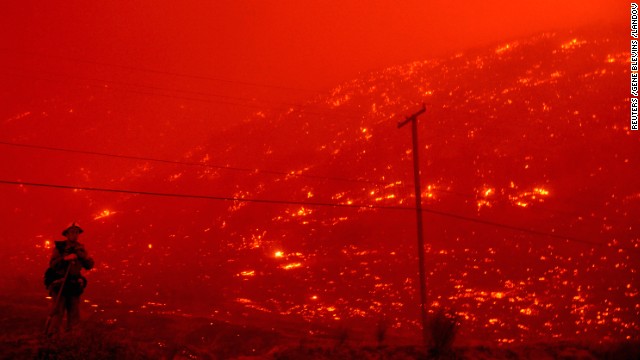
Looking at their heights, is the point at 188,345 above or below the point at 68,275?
below

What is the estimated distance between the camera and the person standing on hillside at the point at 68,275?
399 inches

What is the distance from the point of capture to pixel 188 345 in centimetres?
1255

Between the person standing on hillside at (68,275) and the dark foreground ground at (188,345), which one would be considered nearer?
the dark foreground ground at (188,345)

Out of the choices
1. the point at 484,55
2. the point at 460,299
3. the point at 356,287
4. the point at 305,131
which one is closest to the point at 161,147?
the point at 305,131

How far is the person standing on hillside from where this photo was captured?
10133 millimetres

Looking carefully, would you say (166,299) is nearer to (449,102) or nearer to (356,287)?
(356,287)

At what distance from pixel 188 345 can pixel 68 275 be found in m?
3.59

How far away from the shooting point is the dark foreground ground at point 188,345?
8602mm

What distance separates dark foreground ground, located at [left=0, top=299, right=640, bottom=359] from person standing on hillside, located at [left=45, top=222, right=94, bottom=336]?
48 cm

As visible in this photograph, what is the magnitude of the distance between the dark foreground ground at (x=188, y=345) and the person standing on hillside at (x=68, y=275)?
0.48 metres

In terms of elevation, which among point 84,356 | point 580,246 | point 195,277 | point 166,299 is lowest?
point 84,356

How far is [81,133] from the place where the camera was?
66188mm

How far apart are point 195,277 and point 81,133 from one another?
4588 centimetres

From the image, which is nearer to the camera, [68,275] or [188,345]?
[68,275]
